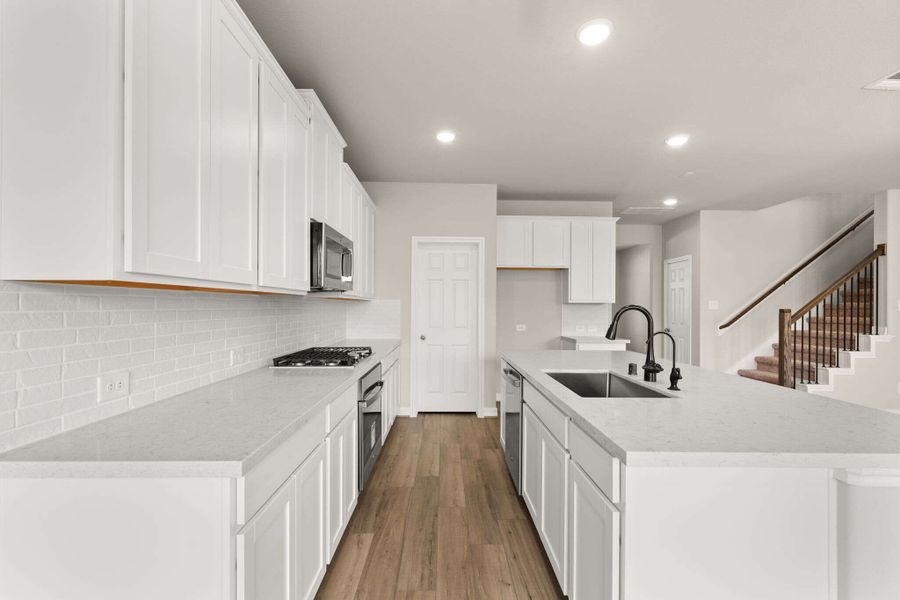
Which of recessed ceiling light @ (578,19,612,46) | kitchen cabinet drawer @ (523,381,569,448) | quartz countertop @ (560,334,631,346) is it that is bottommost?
kitchen cabinet drawer @ (523,381,569,448)

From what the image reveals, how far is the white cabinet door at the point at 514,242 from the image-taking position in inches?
208

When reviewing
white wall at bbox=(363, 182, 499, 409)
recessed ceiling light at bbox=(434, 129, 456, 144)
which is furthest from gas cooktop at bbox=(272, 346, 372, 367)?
recessed ceiling light at bbox=(434, 129, 456, 144)

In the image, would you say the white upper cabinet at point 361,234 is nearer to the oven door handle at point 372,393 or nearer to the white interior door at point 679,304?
the oven door handle at point 372,393

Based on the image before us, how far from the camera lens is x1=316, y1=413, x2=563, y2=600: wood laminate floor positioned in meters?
1.92

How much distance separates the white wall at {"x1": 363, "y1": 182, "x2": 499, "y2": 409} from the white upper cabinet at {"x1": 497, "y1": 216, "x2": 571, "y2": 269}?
0.49 meters

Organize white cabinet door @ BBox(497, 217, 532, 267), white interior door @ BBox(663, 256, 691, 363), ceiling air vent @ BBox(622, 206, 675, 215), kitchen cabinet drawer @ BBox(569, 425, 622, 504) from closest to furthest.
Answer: kitchen cabinet drawer @ BBox(569, 425, 622, 504), white cabinet door @ BBox(497, 217, 532, 267), ceiling air vent @ BBox(622, 206, 675, 215), white interior door @ BBox(663, 256, 691, 363)

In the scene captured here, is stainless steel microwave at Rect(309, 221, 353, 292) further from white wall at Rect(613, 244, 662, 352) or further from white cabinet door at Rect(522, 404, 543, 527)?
white wall at Rect(613, 244, 662, 352)

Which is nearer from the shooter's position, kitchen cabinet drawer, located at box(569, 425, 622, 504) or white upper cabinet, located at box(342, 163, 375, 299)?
kitchen cabinet drawer, located at box(569, 425, 622, 504)

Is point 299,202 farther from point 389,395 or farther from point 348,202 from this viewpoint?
point 389,395

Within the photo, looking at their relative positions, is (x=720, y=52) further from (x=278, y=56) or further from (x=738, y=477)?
(x=278, y=56)

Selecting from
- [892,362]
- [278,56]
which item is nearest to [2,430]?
[278,56]

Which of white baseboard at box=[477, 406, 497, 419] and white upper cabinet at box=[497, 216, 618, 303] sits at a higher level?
white upper cabinet at box=[497, 216, 618, 303]

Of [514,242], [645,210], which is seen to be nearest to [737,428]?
[514,242]

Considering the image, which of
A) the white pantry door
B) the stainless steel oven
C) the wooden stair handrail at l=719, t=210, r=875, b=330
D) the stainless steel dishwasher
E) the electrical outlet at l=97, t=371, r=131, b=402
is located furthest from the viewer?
the wooden stair handrail at l=719, t=210, r=875, b=330
